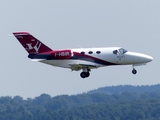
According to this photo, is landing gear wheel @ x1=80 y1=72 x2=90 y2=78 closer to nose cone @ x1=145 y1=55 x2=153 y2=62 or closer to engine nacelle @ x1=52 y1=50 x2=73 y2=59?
engine nacelle @ x1=52 y1=50 x2=73 y2=59

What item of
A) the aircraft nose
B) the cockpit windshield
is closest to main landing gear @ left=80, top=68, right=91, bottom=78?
the cockpit windshield

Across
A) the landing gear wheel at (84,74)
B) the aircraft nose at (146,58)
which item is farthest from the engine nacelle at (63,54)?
the aircraft nose at (146,58)

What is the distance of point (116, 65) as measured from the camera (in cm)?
10788

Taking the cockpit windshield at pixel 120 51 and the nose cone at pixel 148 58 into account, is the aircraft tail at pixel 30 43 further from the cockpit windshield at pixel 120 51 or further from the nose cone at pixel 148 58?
the nose cone at pixel 148 58

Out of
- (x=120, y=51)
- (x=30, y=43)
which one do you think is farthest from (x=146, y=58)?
(x=30, y=43)

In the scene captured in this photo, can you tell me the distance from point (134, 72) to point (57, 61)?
994 cm

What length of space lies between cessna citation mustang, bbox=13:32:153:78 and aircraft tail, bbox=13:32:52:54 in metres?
0.27

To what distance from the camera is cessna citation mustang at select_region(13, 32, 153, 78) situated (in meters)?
107

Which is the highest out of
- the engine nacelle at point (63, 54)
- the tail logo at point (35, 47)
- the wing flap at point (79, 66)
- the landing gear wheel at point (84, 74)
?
the tail logo at point (35, 47)

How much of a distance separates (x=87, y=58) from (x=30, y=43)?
796cm

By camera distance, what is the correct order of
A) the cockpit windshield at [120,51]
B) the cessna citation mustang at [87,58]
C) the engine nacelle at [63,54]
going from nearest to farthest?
the cockpit windshield at [120,51] < the cessna citation mustang at [87,58] < the engine nacelle at [63,54]

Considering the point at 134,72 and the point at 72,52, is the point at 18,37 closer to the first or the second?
the point at 72,52

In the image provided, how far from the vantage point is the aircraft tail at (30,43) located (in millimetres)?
108750

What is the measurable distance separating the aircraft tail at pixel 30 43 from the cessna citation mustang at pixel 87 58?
Result: 0.27 m
